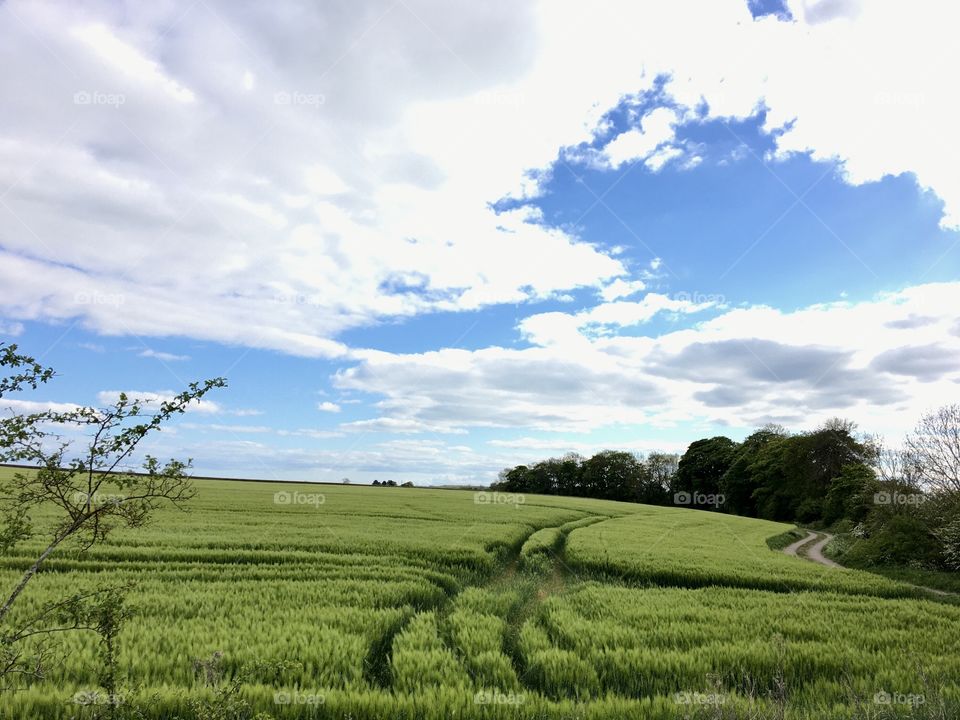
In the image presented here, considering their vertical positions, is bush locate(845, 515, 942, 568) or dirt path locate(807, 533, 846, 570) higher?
bush locate(845, 515, 942, 568)

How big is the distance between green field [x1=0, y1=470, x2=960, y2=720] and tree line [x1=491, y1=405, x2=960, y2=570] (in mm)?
8935

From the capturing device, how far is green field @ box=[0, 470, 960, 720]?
6309mm

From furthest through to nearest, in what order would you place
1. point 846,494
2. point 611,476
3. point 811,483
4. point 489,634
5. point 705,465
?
point 611,476 → point 705,465 → point 811,483 → point 846,494 → point 489,634

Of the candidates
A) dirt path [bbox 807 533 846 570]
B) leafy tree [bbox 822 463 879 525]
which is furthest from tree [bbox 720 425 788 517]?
dirt path [bbox 807 533 846 570]

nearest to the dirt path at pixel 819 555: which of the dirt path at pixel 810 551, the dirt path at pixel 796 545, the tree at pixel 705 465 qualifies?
the dirt path at pixel 810 551

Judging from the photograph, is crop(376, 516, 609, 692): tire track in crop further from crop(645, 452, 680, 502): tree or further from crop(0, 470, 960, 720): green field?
crop(645, 452, 680, 502): tree

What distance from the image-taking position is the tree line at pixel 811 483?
23781 millimetres

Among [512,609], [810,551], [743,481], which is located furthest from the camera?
[743,481]

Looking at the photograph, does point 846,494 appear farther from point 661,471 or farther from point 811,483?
point 661,471

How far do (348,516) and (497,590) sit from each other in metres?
18.0

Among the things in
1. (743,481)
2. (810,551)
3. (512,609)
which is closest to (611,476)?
(743,481)

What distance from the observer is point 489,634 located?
918 cm

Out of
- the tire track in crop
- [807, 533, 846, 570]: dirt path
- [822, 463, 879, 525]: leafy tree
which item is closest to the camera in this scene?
the tire track in crop

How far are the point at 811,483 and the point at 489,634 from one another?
216 ft
